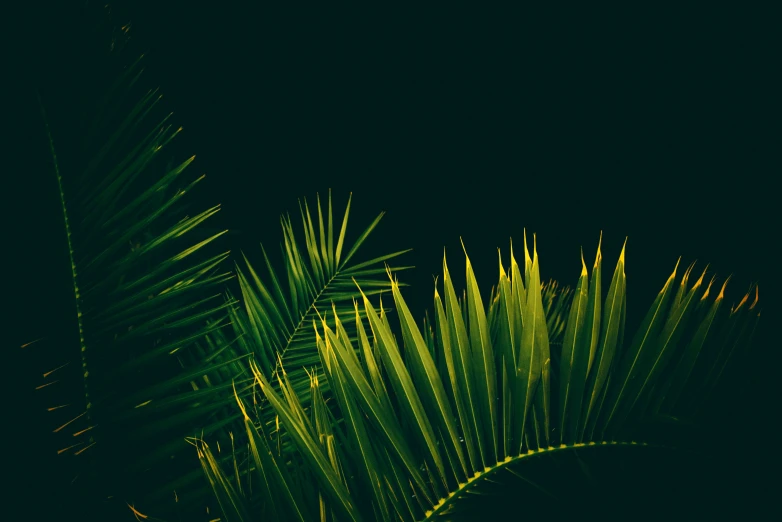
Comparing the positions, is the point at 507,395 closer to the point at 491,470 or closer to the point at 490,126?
the point at 491,470

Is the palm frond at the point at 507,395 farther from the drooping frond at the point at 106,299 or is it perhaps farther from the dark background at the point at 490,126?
the dark background at the point at 490,126

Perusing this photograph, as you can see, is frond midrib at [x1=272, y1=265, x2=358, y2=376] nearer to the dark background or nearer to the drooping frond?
the drooping frond

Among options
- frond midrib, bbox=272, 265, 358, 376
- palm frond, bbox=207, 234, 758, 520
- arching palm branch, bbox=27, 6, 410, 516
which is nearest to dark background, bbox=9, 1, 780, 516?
frond midrib, bbox=272, 265, 358, 376

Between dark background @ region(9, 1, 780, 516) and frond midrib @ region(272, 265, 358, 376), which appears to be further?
dark background @ region(9, 1, 780, 516)

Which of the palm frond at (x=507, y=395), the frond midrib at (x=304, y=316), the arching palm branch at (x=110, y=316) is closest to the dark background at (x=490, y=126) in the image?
the frond midrib at (x=304, y=316)

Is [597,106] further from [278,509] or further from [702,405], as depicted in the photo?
[278,509]

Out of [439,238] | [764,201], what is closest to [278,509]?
[439,238]

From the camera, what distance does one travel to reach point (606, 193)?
183cm

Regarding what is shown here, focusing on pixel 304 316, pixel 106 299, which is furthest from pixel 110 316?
pixel 304 316

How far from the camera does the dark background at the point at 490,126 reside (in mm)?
1662

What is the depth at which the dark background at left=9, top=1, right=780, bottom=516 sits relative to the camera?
65.4 inches

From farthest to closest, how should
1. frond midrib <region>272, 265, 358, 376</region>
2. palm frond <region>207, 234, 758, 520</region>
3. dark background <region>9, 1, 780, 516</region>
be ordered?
1. dark background <region>9, 1, 780, 516</region>
2. frond midrib <region>272, 265, 358, 376</region>
3. palm frond <region>207, 234, 758, 520</region>

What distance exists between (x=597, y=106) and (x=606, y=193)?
0.34 metres

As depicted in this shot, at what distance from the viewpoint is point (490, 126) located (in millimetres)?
1901
